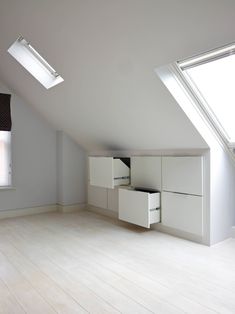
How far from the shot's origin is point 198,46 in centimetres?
210

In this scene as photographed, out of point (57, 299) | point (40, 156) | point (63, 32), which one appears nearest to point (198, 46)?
point (63, 32)

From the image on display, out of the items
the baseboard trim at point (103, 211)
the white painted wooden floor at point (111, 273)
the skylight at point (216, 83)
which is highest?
the skylight at point (216, 83)

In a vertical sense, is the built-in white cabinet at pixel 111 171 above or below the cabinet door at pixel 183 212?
above

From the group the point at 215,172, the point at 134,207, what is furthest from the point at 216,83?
the point at 134,207

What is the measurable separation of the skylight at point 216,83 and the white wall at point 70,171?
287cm

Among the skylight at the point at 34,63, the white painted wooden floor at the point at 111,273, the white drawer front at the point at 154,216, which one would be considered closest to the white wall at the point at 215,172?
the white painted wooden floor at the point at 111,273

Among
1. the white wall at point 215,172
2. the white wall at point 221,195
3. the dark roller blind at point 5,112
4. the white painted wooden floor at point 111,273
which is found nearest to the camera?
the white painted wooden floor at point 111,273

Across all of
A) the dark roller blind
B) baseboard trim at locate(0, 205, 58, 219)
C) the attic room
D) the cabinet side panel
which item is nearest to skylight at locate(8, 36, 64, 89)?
the attic room

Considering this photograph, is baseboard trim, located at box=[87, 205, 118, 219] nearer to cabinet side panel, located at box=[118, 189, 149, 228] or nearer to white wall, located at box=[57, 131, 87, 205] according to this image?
white wall, located at box=[57, 131, 87, 205]

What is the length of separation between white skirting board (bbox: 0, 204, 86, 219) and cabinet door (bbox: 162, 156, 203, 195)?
7.08 ft

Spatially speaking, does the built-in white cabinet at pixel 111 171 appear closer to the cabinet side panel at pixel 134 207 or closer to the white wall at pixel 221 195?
the cabinet side panel at pixel 134 207

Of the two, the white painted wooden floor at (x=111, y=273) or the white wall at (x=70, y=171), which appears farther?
the white wall at (x=70, y=171)

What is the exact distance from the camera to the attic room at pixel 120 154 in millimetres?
2051

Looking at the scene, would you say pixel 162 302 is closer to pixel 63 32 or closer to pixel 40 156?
pixel 63 32
